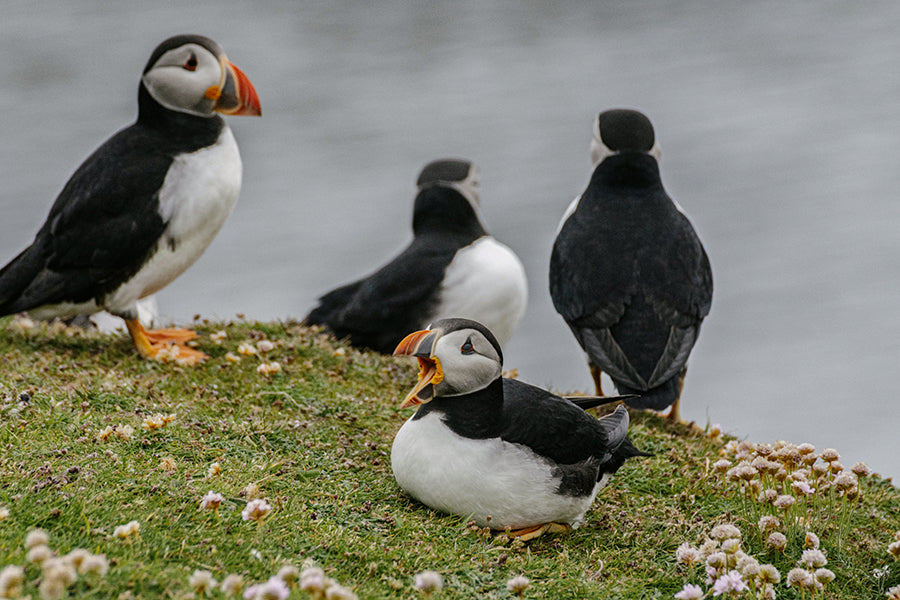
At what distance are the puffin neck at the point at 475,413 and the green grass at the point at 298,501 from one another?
1.21 feet

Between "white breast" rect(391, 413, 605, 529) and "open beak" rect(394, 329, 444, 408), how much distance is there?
0.44 feet

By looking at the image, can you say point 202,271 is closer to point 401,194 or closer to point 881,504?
point 401,194

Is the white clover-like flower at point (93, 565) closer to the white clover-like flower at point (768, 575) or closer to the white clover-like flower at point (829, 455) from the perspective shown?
the white clover-like flower at point (768, 575)

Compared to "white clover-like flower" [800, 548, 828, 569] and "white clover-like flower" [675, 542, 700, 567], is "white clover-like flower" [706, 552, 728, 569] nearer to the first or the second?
"white clover-like flower" [675, 542, 700, 567]

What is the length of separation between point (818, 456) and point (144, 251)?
13.6 ft

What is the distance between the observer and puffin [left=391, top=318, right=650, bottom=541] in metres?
3.84

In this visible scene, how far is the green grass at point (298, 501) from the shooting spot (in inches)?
124

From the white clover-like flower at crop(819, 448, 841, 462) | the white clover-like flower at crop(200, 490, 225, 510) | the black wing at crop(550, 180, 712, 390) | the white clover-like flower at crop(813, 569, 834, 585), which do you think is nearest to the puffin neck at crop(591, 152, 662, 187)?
the black wing at crop(550, 180, 712, 390)

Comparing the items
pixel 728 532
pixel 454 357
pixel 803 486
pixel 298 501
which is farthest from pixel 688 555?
pixel 298 501

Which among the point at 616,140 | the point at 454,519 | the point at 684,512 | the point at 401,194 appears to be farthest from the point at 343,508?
the point at 401,194

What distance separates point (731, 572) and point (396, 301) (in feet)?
15.7

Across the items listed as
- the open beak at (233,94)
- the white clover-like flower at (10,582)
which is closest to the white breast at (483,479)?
the white clover-like flower at (10,582)

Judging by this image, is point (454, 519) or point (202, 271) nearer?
point (454, 519)

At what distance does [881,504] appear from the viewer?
5.06 m
